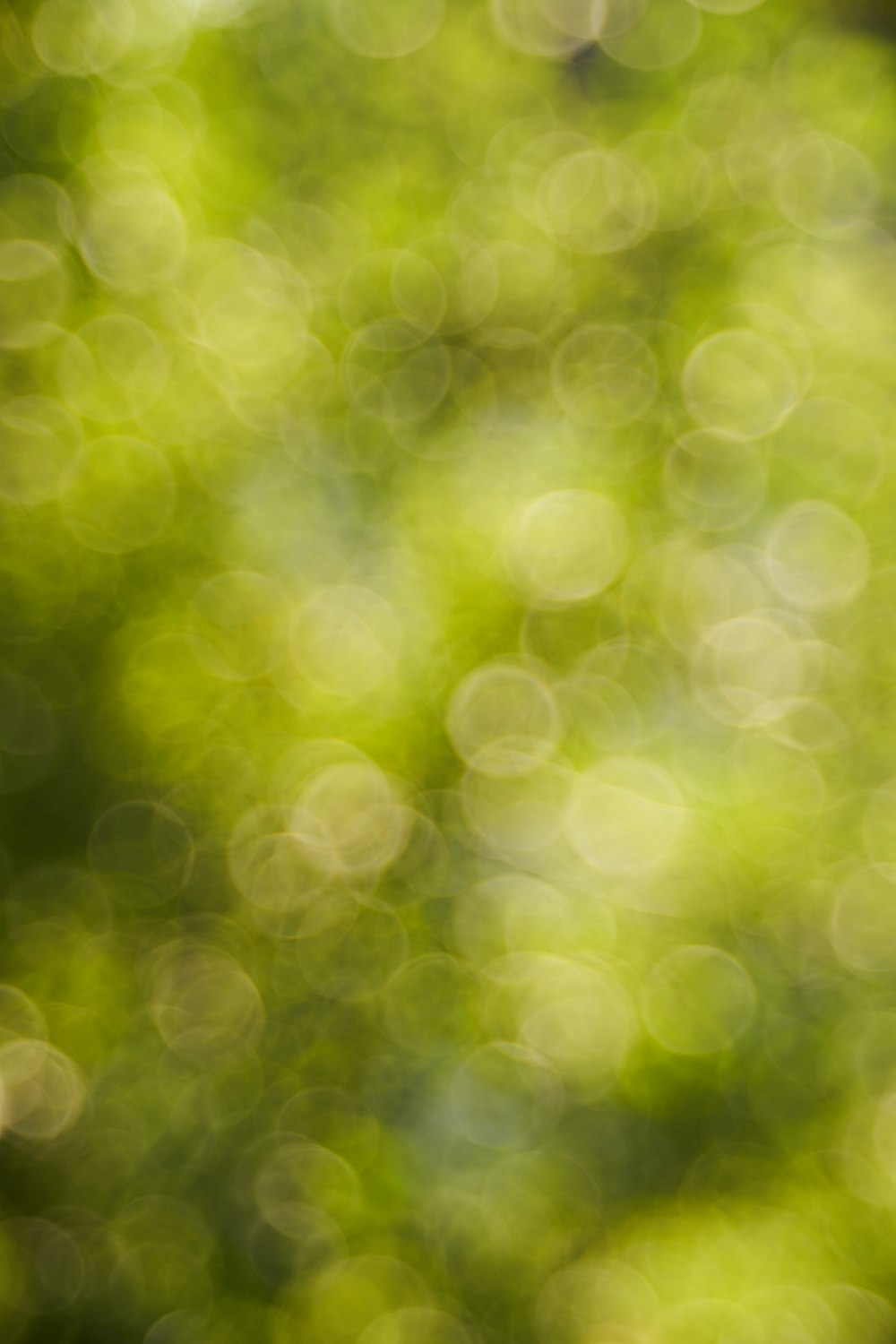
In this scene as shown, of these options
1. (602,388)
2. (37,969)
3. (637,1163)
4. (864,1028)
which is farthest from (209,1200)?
(602,388)

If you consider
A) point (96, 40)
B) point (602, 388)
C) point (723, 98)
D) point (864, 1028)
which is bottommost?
point (864, 1028)

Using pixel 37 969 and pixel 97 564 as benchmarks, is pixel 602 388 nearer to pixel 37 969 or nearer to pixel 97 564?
pixel 97 564

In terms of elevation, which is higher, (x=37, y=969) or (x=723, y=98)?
(x=723, y=98)

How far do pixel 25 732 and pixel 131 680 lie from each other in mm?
110

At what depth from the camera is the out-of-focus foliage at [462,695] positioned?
916mm

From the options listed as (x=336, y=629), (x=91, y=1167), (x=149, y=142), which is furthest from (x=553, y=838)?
(x=149, y=142)

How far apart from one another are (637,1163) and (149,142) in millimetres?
1068

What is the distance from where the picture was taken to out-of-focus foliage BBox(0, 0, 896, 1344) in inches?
36.0

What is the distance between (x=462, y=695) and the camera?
950mm

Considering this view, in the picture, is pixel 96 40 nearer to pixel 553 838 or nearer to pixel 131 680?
pixel 131 680

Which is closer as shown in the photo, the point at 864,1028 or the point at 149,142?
the point at 149,142

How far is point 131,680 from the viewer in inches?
35.8

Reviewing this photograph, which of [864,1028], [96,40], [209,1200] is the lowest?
[209,1200]

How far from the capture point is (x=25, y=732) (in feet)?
2.99
